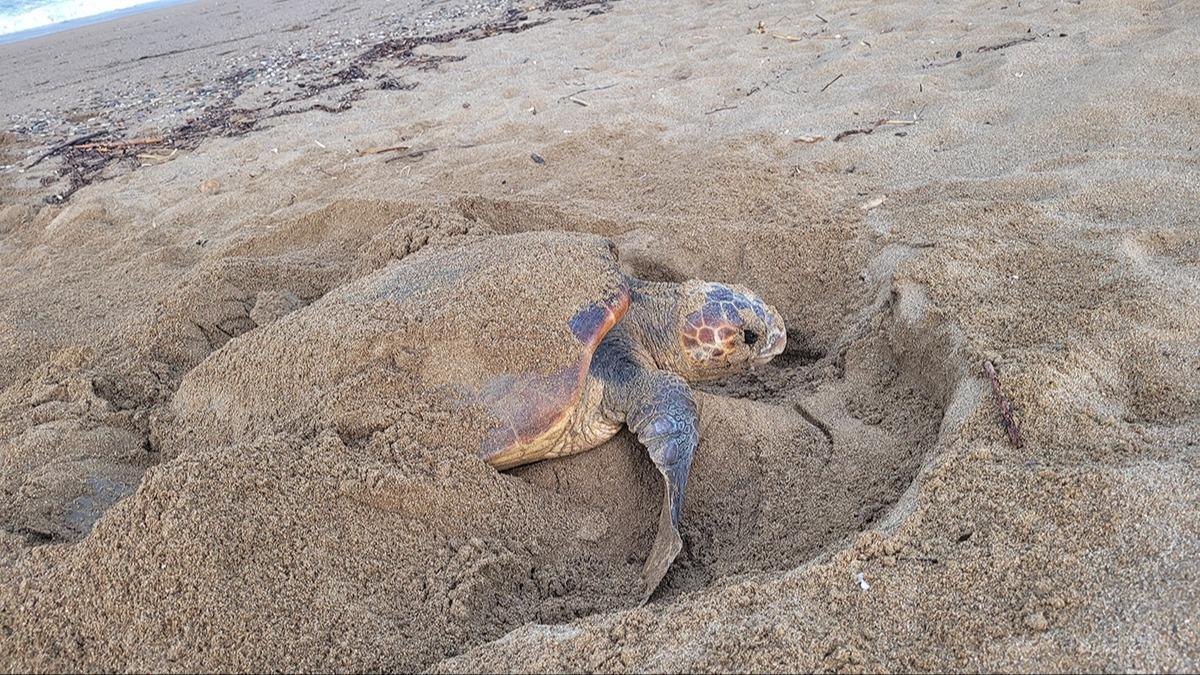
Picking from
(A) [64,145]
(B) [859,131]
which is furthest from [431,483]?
(A) [64,145]

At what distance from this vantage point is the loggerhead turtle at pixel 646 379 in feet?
6.38

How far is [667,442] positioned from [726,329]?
671 millimetres

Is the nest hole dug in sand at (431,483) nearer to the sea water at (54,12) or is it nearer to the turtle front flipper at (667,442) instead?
the turtle front flipper at (667,442)

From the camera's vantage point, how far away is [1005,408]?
1.49 meters

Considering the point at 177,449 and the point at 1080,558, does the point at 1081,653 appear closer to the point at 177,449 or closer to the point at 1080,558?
the point at 1080,558

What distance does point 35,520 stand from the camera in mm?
1721

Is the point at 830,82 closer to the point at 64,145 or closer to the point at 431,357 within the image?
the point at 431,357

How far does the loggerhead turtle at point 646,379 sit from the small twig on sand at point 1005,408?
76 cm

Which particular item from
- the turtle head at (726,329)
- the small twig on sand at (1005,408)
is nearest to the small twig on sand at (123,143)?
the turtle head at (726,329)

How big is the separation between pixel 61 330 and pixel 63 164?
2.91 metres

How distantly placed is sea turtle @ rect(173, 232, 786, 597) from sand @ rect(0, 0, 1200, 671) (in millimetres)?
20

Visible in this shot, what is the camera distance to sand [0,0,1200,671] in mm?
1178

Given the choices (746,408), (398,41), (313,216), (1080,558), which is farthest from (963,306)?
(398,41)

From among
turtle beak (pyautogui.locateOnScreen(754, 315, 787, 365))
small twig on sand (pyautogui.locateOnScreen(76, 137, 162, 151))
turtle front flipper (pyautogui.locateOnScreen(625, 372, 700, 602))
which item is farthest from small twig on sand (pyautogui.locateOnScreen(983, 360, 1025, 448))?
small twig on sand (pyautogui.locateOnScreen(76, 137, 162, 151))
